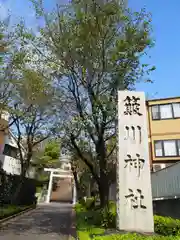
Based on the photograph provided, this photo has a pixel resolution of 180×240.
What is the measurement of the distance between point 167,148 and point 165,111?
3.28 meters

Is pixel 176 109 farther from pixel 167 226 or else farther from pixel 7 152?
pixel 7 152

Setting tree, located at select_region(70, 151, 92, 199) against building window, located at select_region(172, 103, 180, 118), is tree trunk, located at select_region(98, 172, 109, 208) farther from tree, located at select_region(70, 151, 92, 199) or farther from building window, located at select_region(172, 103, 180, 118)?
tree, located at select_region(70, 151, 92, 199)

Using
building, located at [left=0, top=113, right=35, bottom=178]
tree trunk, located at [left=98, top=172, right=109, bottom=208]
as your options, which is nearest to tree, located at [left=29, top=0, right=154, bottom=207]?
tree trunk, located at [left=98, top=172, right=109, bottom=208]

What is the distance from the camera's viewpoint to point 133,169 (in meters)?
8.80

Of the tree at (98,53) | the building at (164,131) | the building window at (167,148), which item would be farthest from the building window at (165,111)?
the tree at (98,53)

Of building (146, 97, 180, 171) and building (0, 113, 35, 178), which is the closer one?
building (146, 97, 180, 171)

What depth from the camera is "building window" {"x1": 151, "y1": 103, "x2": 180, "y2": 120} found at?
2172cm

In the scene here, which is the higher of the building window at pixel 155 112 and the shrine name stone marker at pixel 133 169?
the building window at pixel 155 112

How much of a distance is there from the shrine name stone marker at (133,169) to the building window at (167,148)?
12596 mm

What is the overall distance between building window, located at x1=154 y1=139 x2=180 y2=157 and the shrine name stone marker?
41.3 ft

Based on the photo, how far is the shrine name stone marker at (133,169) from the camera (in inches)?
328

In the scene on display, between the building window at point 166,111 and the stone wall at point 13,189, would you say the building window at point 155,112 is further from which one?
the stone wall at point 13,189

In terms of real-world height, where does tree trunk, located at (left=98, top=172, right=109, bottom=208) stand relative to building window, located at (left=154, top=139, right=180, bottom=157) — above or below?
below

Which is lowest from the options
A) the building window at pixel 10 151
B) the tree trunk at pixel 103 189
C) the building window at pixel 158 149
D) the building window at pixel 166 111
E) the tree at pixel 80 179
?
the tree trunk at pixel 103 189
